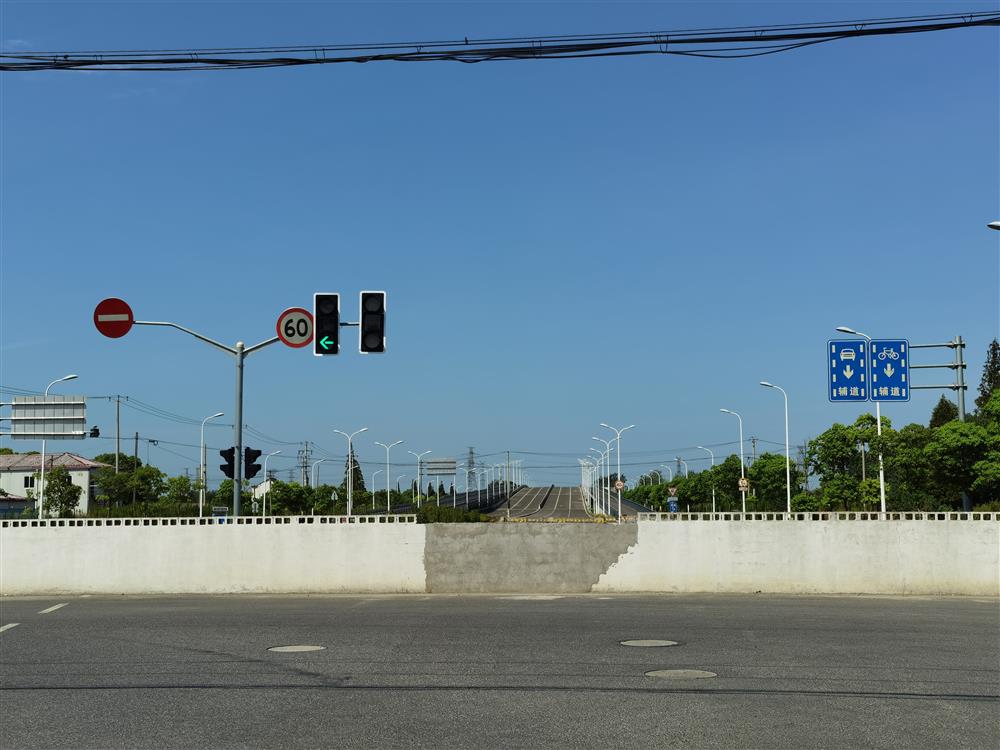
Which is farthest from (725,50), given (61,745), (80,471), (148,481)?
(80,471)

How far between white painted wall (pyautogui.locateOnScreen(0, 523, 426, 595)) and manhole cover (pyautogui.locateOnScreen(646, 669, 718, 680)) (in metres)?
11.1

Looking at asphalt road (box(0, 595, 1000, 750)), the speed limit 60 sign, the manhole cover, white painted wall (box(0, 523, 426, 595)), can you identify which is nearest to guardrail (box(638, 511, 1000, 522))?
asphalt road (box(0, 595, 1000, 750))

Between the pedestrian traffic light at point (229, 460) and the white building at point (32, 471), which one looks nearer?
the pedestrian traffic light at point (229, 460)

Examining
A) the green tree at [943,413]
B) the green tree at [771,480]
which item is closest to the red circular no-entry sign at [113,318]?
Result: the green tree at [771,480]

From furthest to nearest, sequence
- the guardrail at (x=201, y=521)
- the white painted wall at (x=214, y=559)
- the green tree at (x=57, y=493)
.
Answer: the green tree at (x=57, y=493) < the guardrail at (x=201, y=521) < the white painted wall at (x=214, y=559)

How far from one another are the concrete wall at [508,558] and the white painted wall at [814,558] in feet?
0.07

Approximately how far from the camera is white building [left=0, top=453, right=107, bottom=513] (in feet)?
454

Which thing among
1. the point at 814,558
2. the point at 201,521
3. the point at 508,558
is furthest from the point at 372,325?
the point at 814,558

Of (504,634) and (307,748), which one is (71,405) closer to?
(504,634)

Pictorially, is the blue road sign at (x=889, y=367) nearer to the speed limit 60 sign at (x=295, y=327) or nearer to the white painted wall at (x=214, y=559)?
the white painted wall at (x=214, y=559)

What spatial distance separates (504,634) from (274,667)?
4.04 metres

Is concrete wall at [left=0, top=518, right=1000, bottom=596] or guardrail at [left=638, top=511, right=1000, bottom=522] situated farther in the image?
guardrail at [left=638, top=511, right=1000, bottom=522]

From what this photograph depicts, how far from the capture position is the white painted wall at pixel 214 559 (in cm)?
2284

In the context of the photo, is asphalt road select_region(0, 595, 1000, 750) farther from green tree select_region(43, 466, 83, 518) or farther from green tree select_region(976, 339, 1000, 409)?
green tree select_region(976, 339, 1000, 409)
